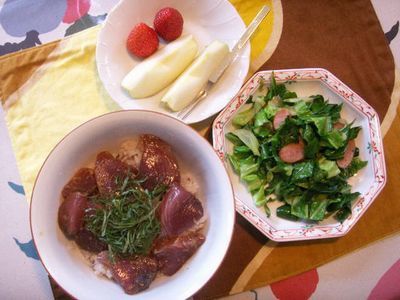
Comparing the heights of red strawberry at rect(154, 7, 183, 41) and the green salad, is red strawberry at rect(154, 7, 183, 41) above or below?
above

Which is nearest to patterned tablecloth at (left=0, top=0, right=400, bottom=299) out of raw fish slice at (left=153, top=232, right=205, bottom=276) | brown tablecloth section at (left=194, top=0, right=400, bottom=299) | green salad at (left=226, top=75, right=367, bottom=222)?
brown tablecloth section at (left=194, top=0, right=400, bottom=299)

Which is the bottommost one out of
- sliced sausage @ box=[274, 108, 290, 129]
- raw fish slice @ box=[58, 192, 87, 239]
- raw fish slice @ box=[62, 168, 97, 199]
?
raw fish slice @ box=[58, 192, 87, 239]

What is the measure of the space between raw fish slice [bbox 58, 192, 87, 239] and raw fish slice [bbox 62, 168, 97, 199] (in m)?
0.02

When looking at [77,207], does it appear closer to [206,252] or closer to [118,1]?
[206,252]

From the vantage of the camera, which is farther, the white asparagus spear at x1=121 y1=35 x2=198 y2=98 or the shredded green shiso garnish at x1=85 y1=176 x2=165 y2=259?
→ the white asparagus spear at x1=121 y1=35 x2=198 y2=98

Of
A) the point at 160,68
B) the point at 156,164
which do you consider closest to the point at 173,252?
the point at 156,164

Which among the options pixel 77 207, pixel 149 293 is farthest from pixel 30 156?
pixel 149 293

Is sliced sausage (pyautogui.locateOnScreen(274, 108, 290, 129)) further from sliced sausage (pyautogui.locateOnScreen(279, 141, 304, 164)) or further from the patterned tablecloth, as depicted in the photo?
the patterned tablecloth

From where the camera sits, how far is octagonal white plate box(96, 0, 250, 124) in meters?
1.03

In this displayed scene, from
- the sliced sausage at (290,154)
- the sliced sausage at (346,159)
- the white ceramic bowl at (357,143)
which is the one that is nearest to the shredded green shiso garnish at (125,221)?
the white ceramic bowl at (357,143)

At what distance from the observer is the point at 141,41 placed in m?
1.06

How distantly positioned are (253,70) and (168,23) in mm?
279

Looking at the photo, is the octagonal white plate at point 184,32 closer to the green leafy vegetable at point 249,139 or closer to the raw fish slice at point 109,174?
the green leafy vegetable at point 249,139

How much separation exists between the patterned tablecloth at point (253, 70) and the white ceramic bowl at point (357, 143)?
7 cm
